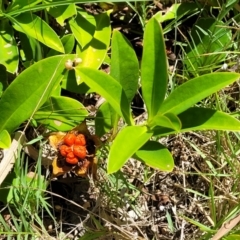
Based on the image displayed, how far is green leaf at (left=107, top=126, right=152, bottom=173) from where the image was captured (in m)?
1.24

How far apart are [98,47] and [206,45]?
32 cm

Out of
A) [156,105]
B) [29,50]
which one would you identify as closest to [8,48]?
[29,50]

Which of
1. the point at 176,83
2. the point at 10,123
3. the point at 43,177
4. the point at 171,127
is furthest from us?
the point at 176,83

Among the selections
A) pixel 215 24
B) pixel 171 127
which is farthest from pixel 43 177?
pixel 215 24

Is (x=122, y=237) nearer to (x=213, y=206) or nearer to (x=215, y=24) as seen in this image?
(x=213, y=206)

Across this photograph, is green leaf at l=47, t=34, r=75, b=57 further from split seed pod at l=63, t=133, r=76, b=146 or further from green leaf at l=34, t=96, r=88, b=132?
split seed pod at l=63, t=133, r=76, b=146

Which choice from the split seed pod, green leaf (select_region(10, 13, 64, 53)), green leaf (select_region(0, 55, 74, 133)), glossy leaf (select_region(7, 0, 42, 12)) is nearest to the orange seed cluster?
the split seed pod

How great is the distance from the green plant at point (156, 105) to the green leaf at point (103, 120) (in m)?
0.09

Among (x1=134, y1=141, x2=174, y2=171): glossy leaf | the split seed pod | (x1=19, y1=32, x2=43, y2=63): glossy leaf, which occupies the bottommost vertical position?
(x1=134, y1=141, x2=174, y2=171): glossy leaf

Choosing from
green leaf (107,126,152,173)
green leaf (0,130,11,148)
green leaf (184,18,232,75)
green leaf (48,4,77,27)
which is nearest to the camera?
green leaf (107,126,152,173)

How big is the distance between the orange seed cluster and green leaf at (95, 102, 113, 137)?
0.09 m

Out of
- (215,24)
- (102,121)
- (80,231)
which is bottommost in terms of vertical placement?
(80,231)

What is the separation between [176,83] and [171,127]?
1.31 feet

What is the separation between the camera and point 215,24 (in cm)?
156
